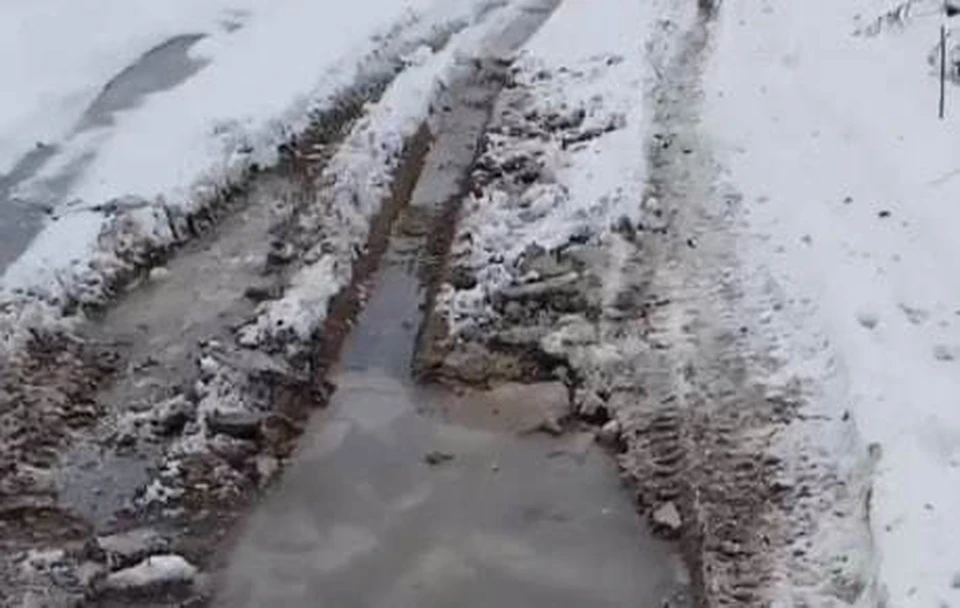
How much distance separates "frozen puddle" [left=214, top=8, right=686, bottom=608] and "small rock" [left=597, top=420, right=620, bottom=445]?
58 mm

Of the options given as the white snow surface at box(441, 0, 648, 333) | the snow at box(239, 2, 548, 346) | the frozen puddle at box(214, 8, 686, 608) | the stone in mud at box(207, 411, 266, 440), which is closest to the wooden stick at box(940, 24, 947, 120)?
the white snow surface at box(441, 0, 648, 333)

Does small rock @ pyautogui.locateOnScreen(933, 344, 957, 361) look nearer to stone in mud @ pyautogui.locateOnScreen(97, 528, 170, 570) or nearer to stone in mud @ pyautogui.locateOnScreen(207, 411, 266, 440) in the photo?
stone in mud @ pyautogui.locateOnScreen(207, 411, 266, 440)

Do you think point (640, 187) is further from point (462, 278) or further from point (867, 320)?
point (867, 320)

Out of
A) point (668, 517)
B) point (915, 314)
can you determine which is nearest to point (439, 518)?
point (668, 517)

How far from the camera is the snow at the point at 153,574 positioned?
5699 millimetres

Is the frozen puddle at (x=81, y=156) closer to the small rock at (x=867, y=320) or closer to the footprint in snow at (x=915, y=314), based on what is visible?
the small rock at (x=867, y=320)

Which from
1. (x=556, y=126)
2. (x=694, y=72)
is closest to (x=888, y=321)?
(x=556, y=126)

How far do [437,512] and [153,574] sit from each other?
1123mm

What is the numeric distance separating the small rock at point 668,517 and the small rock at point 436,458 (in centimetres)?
97

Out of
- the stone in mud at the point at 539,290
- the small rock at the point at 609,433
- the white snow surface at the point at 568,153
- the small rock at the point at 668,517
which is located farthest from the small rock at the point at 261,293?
the small rock at the point at 668,517

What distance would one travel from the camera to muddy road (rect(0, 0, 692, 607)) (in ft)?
19.0

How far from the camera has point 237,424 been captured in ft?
22.0

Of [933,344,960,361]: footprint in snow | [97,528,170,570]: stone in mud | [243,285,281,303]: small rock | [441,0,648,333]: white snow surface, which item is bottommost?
[441,0,648,333]: white snow surface

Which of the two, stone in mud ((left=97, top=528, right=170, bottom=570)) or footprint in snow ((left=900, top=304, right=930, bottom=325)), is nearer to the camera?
stone in mud ((left=97, top=528, right=170, bottom=570))
